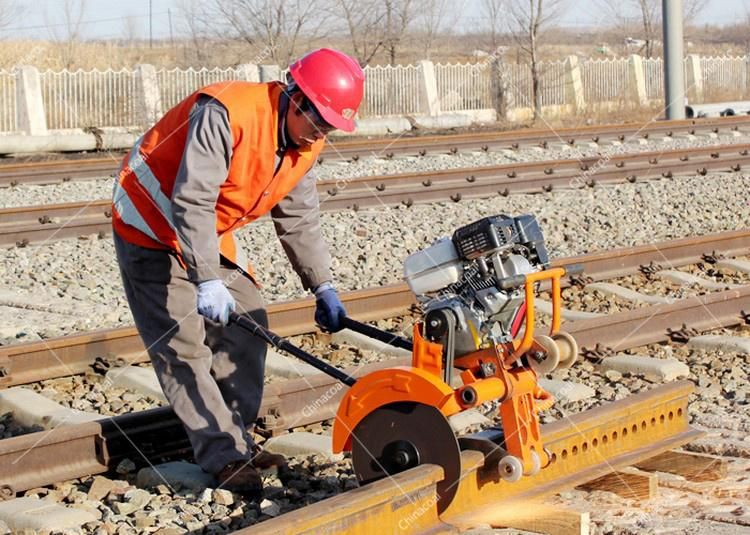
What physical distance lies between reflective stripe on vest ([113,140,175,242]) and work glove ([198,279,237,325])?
12.6 inches

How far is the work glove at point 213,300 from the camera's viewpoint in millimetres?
4590

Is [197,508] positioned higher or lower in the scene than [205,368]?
lower

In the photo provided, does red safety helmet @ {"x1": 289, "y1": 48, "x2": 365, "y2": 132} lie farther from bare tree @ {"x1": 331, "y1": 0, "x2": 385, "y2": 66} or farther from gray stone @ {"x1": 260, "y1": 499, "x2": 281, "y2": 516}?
bare tree @ {"x1": 331, "y1": 0, "x2": 385, "y2": 66}

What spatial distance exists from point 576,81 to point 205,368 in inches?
1127

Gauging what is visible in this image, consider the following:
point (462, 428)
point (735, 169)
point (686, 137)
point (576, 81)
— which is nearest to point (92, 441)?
point (462, 428)

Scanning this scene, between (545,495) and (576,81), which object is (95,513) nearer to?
(545,495)

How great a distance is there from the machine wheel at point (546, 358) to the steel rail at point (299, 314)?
301 cm

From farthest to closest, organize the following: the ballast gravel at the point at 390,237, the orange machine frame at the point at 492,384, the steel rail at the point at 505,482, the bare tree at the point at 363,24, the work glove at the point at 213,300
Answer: the bare tree at the point at 363,24
the ballast gravel at the point at 390,237
the work glove at the point at 213,300
the orange machine frame at the point at 492,384
the steel rail at the point at 505,482

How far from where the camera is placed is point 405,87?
1202 inches

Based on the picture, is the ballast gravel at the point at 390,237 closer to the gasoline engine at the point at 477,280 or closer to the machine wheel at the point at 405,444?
the machine wheel at the point at 405,444

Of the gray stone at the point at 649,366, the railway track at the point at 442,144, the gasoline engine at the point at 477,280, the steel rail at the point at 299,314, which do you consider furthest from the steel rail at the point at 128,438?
the railway track at the point at 442,144

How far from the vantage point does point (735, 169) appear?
Answer: 15070 millimetres

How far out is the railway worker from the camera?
4.59 meters

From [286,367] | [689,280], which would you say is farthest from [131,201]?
[689,280]
